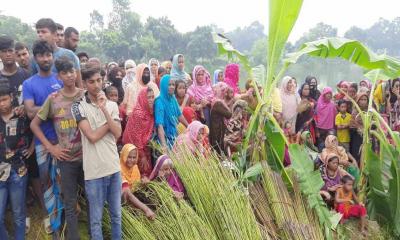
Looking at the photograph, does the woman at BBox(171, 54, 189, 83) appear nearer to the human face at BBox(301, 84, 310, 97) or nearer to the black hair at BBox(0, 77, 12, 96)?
the human face at BBox(301, 84, 310, 97)

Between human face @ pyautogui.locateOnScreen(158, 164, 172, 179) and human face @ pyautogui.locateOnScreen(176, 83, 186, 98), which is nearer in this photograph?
human face @ pyautogui.locateOnScreen(158, 164, 172, 179)

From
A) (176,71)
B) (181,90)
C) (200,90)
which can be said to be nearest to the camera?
(181,90)

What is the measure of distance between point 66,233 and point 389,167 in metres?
2.91

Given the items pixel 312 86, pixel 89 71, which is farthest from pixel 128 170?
pixel 312 86

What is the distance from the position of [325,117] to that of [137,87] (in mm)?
2643

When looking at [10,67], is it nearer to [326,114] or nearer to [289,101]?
[289,101]

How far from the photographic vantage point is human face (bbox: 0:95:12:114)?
8.50 feet

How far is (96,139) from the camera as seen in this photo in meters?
2.47

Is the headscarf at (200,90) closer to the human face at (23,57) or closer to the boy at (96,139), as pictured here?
the human face at (23,57)

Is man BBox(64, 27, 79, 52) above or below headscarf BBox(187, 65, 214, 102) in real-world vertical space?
above

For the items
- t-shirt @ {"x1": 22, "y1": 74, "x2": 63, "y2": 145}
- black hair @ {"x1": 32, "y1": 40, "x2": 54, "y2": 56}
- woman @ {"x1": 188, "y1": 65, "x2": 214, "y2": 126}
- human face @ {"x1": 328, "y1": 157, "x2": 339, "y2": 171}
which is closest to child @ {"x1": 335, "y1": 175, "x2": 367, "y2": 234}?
human face @ {"x1": 328, "y1": 157, "x2": 339, "y2": 171}

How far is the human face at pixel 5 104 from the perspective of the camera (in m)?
2.59

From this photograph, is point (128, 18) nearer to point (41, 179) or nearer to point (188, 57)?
point (188, 57)

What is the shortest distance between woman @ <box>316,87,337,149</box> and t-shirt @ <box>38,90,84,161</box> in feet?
12.3
